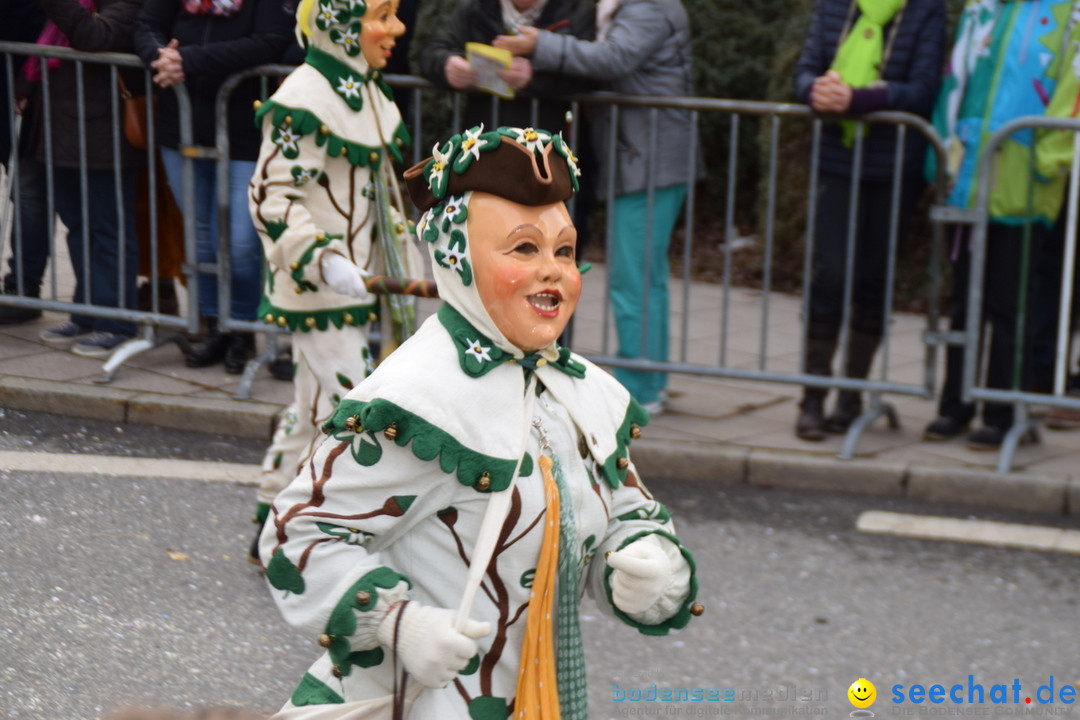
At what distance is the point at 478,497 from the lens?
2533mm

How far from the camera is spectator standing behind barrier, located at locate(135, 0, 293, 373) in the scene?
6.88m

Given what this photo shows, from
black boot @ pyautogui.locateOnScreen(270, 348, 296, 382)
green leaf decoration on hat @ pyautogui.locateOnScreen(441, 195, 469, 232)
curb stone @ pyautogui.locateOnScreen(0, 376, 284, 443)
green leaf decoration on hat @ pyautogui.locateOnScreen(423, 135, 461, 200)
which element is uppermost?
green leaf decoration on hat @ pyautogui.locateOnScreen(423, 135, 461, 200)

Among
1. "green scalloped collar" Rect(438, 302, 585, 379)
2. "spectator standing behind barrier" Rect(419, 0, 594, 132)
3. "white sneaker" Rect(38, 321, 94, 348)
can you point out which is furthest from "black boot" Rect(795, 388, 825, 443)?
"green scalloped collar" Rect(438, 302, 585, 379)

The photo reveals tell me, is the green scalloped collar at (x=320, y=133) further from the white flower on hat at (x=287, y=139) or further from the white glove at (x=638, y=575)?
the white glove at (x=638, y=575)

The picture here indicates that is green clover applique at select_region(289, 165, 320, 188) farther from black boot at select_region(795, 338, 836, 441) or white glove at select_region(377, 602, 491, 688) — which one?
black boot at select_region(795, 338, 836, 441)

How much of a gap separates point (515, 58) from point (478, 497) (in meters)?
4.37

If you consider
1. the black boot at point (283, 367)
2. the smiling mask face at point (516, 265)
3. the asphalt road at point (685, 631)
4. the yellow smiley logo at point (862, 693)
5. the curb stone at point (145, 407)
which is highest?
the smiling mask face at point (516, 265)

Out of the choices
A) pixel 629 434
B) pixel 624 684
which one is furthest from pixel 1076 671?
pixel 629 434

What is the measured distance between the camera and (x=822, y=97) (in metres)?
6.45

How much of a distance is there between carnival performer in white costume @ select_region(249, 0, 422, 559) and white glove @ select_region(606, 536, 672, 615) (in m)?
2.22

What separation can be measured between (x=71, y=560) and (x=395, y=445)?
289cm

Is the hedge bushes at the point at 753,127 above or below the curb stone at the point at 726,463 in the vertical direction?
above

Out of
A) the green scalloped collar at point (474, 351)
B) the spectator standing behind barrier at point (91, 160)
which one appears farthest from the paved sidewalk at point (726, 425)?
the green scalloped collar at point (474, 351)

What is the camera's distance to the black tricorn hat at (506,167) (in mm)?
2539
